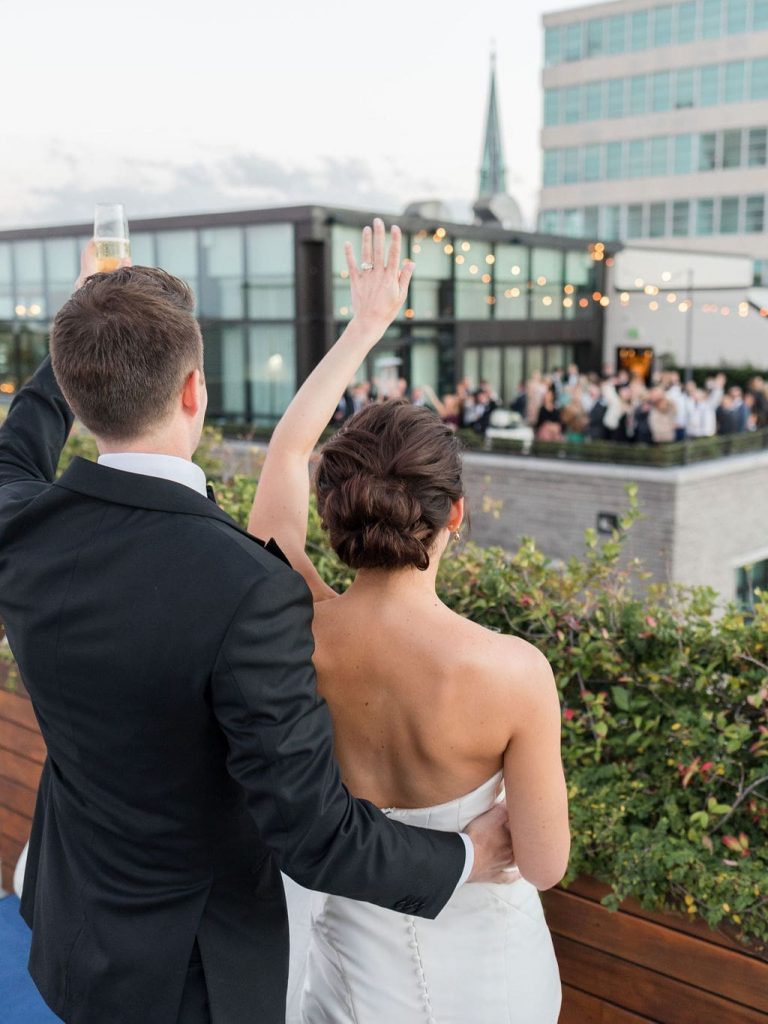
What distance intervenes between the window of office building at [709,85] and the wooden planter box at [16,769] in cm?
5348

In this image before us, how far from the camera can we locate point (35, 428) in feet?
6.77

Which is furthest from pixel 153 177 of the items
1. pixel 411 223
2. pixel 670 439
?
pixel 670 439

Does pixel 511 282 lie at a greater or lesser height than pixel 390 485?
greater

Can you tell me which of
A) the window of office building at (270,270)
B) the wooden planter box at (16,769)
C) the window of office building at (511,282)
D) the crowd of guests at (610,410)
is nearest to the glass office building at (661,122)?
the window of office building at (511,282)

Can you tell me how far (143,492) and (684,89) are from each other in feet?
182

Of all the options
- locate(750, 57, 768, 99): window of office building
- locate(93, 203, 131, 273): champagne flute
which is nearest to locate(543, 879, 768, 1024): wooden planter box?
locate(93, 203, 131, 273): champagne flute

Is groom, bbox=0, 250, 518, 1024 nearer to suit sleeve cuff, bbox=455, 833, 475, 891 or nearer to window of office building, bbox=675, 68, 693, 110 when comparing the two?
suit sleeve cuff, bbox=455, 833, 475, 891

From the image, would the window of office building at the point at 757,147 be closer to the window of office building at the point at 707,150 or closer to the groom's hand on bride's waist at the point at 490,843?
the window of office building at the point at 707,150

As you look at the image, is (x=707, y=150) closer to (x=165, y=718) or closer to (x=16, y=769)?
(x=16, y=769)

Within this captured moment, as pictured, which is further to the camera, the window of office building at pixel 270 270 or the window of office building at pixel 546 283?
the window of office building at pixel 546 283

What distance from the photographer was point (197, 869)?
164 centimetres

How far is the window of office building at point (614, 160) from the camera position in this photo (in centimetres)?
5238

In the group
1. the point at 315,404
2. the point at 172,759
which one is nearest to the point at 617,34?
the point at 315,404

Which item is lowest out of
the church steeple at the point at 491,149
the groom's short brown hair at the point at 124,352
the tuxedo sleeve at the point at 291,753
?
the tuxedo sleeve at the point at 291,753
